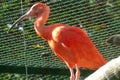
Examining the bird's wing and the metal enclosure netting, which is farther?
the metal enclosure netting

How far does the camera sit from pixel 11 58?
4527 millimetres

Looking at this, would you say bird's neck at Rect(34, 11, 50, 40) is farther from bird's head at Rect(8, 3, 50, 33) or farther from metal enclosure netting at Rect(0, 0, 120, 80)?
metal enclosure netting at Rect(0, 0, 120, 80)

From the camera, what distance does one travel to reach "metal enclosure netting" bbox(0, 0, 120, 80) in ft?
13.8

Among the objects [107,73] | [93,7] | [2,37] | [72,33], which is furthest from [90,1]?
[107,73]

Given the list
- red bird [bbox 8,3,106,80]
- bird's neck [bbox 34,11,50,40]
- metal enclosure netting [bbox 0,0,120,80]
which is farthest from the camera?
metal enclosure netting [bbox 0,0,120,80]

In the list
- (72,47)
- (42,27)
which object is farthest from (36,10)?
(72,47)

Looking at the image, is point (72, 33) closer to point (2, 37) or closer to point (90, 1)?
point (90, 1)

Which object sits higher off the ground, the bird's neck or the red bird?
the bird's neck

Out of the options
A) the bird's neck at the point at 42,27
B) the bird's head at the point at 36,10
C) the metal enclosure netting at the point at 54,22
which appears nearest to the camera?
the bird's neck at the point at 42,27

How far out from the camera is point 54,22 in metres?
4.43

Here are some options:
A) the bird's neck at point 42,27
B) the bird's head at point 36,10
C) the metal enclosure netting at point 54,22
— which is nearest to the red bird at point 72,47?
the bird's neck at point 42,27

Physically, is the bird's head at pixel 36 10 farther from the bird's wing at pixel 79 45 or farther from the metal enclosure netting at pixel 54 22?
the bird's wing at pixel 79 45

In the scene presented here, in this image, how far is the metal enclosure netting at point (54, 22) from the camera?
A: 421 centimetres

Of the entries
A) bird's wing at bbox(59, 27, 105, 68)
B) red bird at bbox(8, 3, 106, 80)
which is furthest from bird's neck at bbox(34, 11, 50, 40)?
bird's wing at bbox(59, 27, 105, 68)
